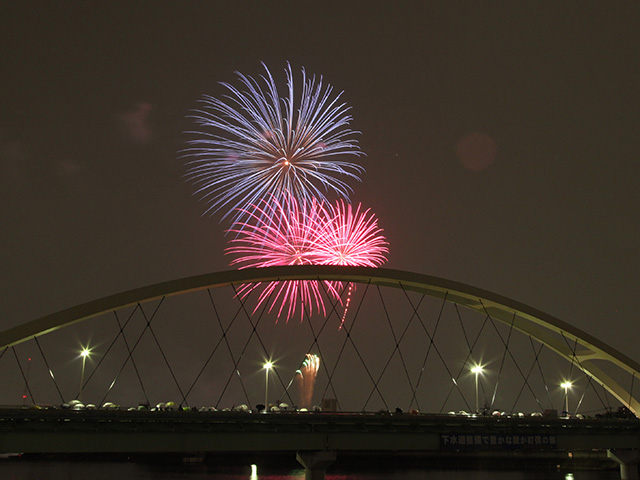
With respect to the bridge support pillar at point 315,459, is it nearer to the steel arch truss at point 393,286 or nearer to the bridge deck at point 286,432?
the bridge deck at point 286,432

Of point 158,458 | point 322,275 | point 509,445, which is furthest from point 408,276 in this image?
point 158,458

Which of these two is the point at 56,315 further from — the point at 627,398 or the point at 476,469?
the point at 476,469

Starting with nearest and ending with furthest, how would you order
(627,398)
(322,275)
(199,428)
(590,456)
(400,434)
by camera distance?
(199,428)
(400,434)
(322,275)
(627,398)
(590,456)

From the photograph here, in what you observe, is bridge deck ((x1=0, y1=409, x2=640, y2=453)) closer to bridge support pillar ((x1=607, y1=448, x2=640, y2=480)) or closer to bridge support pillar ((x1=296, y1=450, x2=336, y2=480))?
bridge support pillar ((x1=296, y1=450, x2=336, y2=480))

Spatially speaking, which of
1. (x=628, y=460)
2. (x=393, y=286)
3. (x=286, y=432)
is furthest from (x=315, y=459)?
(x=628, y=460)

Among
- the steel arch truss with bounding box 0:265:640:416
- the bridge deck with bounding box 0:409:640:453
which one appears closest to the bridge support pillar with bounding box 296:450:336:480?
the bridge deck with bounding box 0:409:640:453

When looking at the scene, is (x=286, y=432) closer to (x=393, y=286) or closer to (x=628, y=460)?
(x=393, y=286)

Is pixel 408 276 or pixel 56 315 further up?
pixel 408 276

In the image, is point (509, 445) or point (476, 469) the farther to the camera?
point (476, 469)
